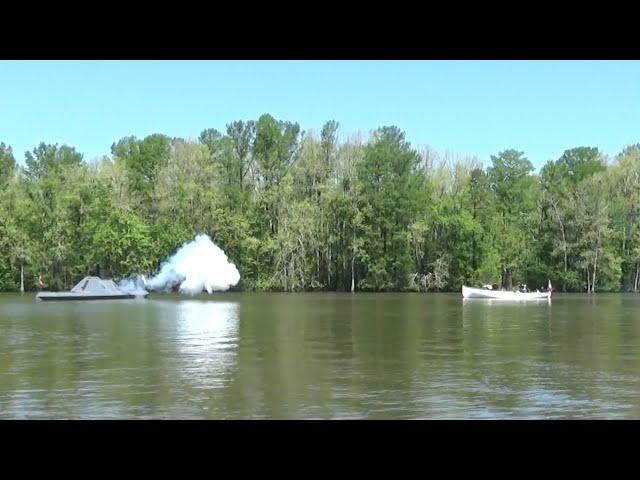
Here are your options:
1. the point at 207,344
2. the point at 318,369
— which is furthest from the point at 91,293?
the point at 318,369

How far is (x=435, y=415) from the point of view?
14828 millimetres

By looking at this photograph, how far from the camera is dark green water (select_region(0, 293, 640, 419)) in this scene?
1571 centimetres

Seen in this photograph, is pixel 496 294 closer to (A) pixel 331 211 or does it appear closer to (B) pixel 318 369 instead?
(A) pixel 331 211

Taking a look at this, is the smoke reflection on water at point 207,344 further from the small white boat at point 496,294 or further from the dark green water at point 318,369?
the small white boat at point 496,294

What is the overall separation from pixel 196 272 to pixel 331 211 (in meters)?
23.5

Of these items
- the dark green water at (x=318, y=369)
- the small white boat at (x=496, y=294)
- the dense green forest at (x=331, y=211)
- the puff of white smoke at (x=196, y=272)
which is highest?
the dense green forest at (x=331, y=211)

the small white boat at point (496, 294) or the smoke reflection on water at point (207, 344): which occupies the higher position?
the small white boat at point (496, 294)

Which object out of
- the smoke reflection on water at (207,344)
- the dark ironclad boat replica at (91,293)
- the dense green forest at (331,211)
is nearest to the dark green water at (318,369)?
the smoke reflection on water at (207,344)

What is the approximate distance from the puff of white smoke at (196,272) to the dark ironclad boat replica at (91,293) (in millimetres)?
9260

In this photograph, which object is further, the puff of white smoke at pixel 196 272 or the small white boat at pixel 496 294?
the puff of white smoke at pixel 196 272

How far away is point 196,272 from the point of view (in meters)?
80.1

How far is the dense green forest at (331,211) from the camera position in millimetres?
92938
